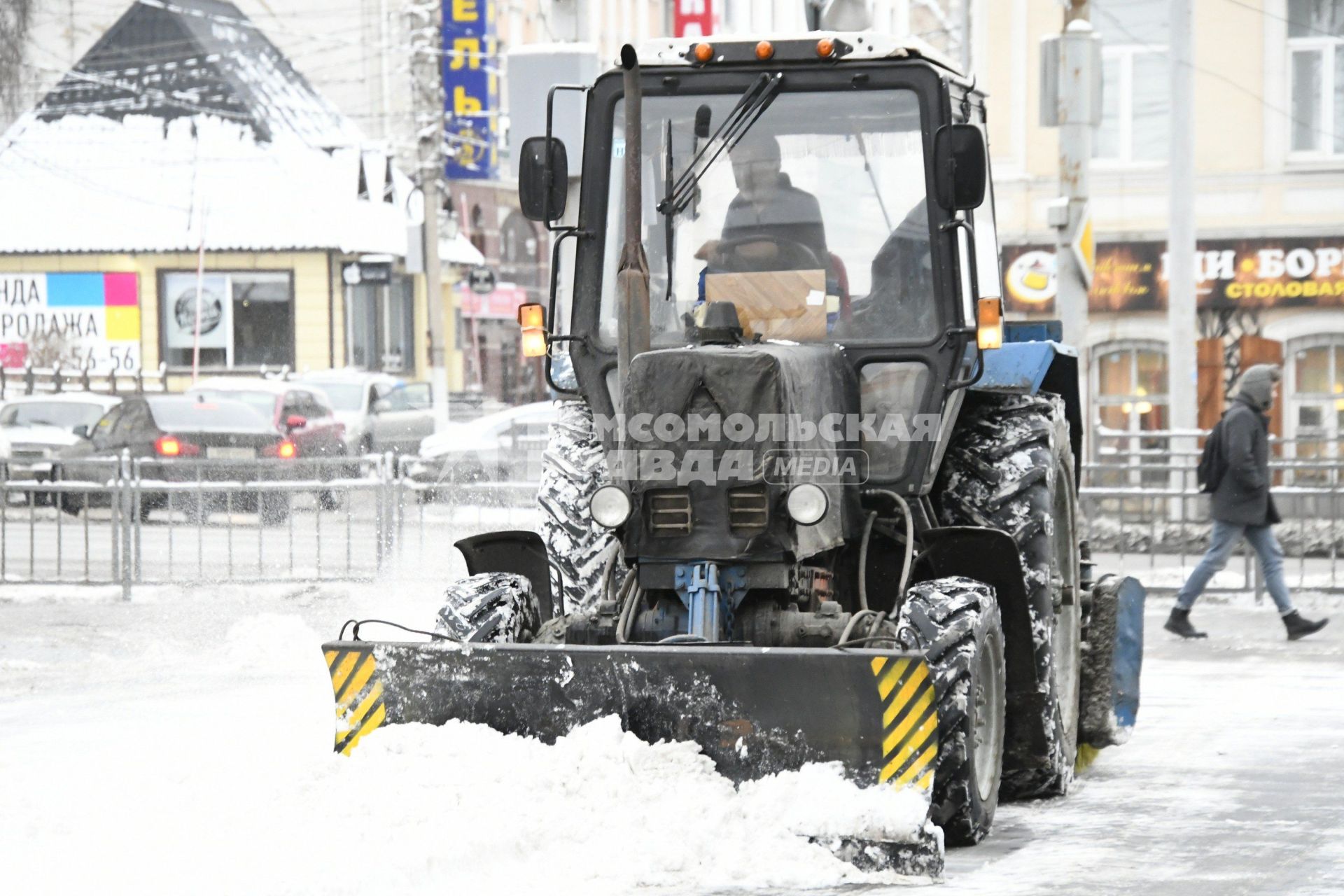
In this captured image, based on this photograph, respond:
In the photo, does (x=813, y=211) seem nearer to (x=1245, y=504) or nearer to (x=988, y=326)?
(x=988, y=326)

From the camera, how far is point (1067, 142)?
60.2 ft

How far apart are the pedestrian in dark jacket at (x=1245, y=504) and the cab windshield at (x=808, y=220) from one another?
283 inches

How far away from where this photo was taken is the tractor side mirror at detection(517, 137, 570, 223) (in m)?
7.58

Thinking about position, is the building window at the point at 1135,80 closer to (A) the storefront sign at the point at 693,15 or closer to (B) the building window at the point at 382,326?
(A) the storefront sign at the point at 693,15

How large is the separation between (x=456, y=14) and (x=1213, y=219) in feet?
71.4

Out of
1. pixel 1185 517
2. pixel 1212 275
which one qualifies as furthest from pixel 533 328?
pixel 1212 275

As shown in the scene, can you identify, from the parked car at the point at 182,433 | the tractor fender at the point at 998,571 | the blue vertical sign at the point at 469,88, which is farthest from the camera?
the blue vertical sign at the point at 469,88

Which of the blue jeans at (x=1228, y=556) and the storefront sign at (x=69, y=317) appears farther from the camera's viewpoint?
the storefront sign at (x=69, y=317)

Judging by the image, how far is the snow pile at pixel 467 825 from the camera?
596 centimetres

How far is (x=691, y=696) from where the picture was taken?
6.59 meters

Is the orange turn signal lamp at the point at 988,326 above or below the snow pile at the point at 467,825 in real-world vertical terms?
above

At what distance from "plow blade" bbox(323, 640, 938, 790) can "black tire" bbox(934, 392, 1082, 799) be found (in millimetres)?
1278

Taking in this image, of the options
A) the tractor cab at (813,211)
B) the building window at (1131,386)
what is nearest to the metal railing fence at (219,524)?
the tractor cab at (813,211)

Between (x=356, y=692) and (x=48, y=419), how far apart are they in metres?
21.9
